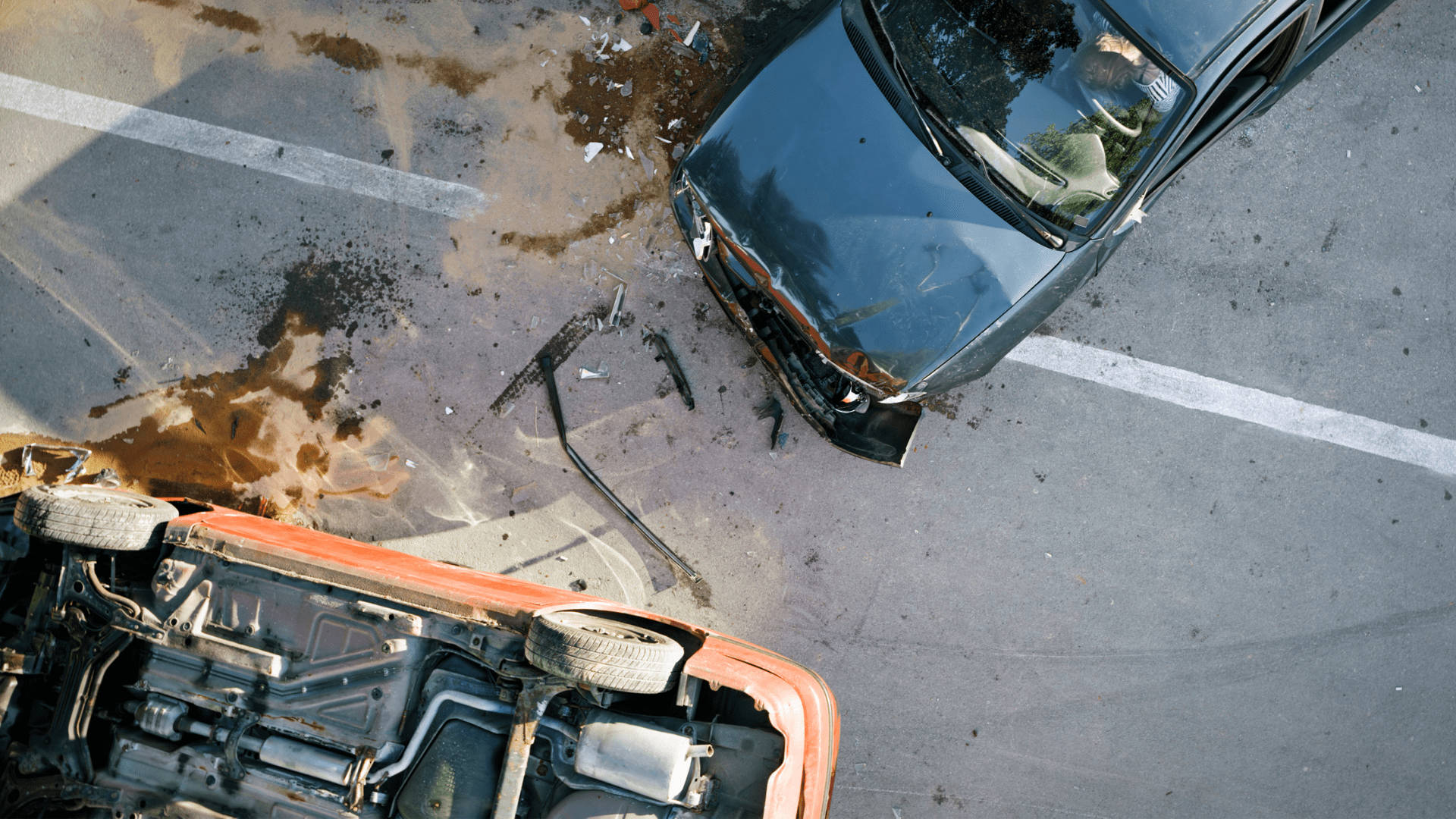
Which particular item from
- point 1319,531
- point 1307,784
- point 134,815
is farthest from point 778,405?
point 1307,784

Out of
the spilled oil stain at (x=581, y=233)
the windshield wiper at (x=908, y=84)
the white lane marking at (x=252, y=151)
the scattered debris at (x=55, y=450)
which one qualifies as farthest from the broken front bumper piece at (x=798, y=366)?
the scattered debris at (x=55, y=450)

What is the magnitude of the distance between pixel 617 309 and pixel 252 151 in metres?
2.23

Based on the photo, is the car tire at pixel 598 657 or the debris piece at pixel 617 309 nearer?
the car tire at pixel 598 657

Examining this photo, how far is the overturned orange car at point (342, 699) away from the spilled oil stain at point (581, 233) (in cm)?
189

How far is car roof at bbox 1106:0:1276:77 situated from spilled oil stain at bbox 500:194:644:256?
98.0 inches

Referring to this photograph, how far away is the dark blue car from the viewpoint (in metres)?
3.32

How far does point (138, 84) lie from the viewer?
4.38 meters

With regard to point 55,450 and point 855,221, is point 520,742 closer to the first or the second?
point 855,221

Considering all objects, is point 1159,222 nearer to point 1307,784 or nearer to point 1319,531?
point 1319,531

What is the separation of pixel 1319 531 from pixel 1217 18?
2.96 meters

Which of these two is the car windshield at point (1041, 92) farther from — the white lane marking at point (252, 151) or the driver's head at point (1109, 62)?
the white lane marking at point (252, 151)

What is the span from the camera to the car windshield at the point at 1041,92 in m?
3.28

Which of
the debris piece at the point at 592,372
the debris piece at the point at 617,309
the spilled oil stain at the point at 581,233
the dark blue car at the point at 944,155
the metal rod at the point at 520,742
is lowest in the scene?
the metal rod at the point at 520,742

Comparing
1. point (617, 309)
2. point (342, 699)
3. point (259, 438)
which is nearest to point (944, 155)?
point (617, 309)
